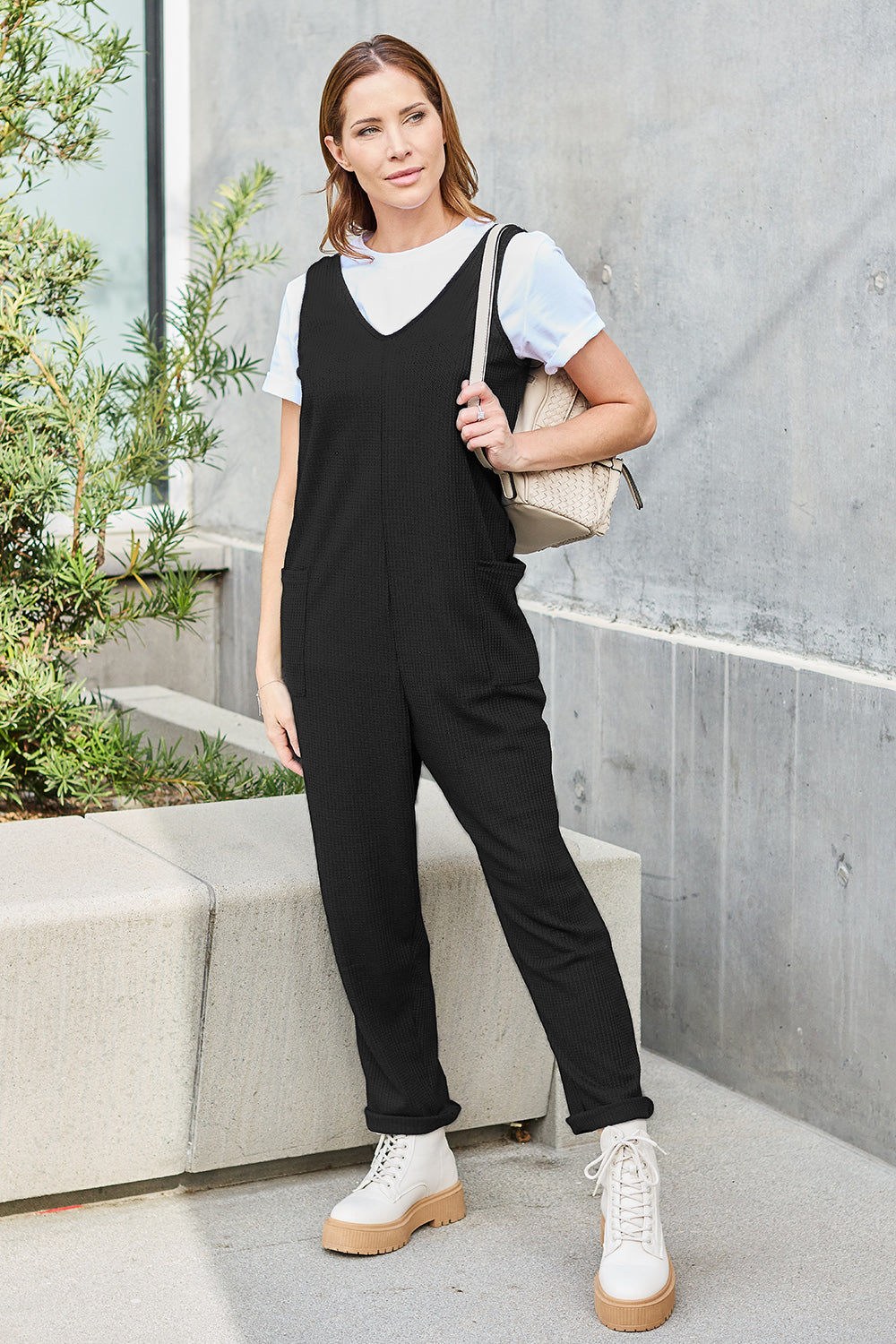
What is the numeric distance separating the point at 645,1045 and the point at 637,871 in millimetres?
792

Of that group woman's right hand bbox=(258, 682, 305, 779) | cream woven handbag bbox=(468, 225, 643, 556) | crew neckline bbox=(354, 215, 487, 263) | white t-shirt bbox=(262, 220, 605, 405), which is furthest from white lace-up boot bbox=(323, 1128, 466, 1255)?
crew neckline bbox=(354, 215, 487, 263)

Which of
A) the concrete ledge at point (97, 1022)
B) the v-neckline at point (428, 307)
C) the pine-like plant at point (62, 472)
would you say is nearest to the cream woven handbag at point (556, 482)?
the v-neckline at point (428, 307)

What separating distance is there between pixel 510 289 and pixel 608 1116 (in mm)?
1262

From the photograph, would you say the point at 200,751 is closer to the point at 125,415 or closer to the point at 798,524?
the point at 125,415

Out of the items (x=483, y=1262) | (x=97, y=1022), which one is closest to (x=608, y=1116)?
(x=483, y=1262)

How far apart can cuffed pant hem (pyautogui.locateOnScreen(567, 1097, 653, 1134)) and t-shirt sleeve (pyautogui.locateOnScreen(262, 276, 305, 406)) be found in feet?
4.03

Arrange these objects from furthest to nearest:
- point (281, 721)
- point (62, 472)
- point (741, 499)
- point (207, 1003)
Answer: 1. point (62, 472)
2. point (741, 499)
3. point (207, 1003)
4. point (281, 721)

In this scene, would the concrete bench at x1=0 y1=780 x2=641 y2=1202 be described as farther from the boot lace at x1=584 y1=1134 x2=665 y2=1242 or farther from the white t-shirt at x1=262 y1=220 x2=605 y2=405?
the white t-shirt at x1=262 y1=220 x2=605 y2=405

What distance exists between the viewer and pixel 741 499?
3420 millimetres

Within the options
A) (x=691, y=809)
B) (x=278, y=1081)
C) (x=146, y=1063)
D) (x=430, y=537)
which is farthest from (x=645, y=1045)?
(x=430, y=537)

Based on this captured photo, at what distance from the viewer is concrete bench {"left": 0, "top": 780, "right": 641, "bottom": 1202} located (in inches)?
105

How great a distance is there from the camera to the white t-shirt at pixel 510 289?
232 centimetres

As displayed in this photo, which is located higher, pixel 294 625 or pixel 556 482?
pixel 556 482

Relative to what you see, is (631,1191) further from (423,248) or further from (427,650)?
(423,248)
